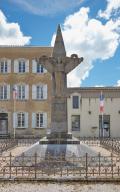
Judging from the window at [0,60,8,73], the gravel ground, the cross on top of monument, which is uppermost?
the window at [0,60,8,73]

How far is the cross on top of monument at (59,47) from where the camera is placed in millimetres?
19172

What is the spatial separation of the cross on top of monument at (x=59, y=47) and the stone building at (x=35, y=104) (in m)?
A: 21.3

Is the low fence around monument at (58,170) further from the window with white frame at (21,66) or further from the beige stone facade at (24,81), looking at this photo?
the window with white frame at (21,66)

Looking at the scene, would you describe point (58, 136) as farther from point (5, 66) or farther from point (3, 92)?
point (5, 66)

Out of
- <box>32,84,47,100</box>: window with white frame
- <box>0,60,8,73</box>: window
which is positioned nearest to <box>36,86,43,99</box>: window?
<box>32,84,47,100</box>: window with white frame

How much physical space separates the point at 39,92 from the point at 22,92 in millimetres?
1913

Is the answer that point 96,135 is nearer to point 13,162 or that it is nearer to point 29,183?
point 13,162

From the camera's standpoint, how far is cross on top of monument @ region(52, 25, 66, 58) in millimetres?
19172

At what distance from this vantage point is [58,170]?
44.7 feet

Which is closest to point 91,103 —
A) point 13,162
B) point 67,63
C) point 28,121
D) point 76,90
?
point 76,90

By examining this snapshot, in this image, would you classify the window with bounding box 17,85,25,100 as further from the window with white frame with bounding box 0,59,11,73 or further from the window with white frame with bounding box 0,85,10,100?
the window with white frame with bounding box 0,59,11,73

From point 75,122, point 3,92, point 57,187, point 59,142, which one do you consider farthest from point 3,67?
point 57,187

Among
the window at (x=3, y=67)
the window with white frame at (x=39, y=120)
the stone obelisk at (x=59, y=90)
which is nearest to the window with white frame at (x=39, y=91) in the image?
the window with white frame at (x=39, y=120)

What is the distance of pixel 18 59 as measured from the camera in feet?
136
